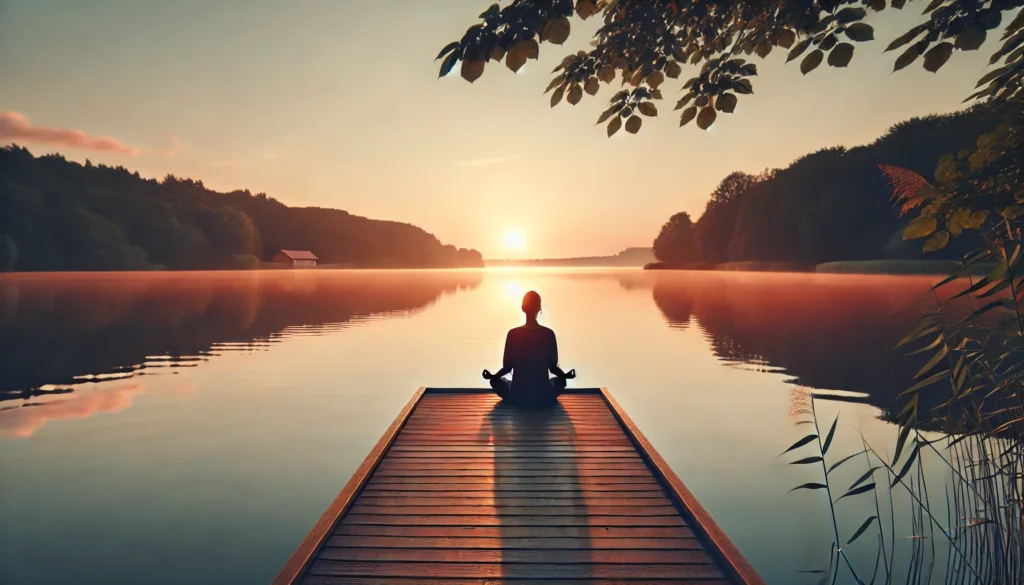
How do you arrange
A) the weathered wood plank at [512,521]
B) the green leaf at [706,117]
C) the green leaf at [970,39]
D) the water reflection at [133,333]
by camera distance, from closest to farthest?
the green leaf at [970,39]
the green leaf at [706,117]
the weathered wood plank at [512,521]
the water reflection at [133,333]

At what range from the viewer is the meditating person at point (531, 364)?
24.1 feet

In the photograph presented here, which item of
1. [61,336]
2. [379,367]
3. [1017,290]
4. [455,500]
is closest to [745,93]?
[1017,290]

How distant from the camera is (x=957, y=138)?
2462 inches

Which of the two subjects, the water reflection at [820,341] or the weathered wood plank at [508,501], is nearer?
the weathered wood plank at [508,501]

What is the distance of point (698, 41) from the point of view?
16.7 ft

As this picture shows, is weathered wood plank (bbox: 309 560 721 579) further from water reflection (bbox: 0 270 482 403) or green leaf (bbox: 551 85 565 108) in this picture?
water reflection (bbox: 0 270 482 403)

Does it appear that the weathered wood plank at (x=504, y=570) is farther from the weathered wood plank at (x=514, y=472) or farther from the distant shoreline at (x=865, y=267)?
the distant shoreline at (x=865, y=267)

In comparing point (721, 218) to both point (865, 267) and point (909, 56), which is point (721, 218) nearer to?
point (865, 267)

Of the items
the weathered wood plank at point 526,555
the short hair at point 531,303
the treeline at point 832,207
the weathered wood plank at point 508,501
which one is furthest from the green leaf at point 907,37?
the treeline at point 832,207

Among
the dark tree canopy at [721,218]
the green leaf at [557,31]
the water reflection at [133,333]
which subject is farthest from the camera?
the dark tree canopy at [721,218]

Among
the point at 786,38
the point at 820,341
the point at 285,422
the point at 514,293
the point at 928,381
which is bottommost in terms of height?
the point at 285,422

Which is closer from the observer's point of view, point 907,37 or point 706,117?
point 907,37

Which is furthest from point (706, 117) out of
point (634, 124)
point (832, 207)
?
point (832, 207)

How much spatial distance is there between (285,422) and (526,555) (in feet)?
29.2
